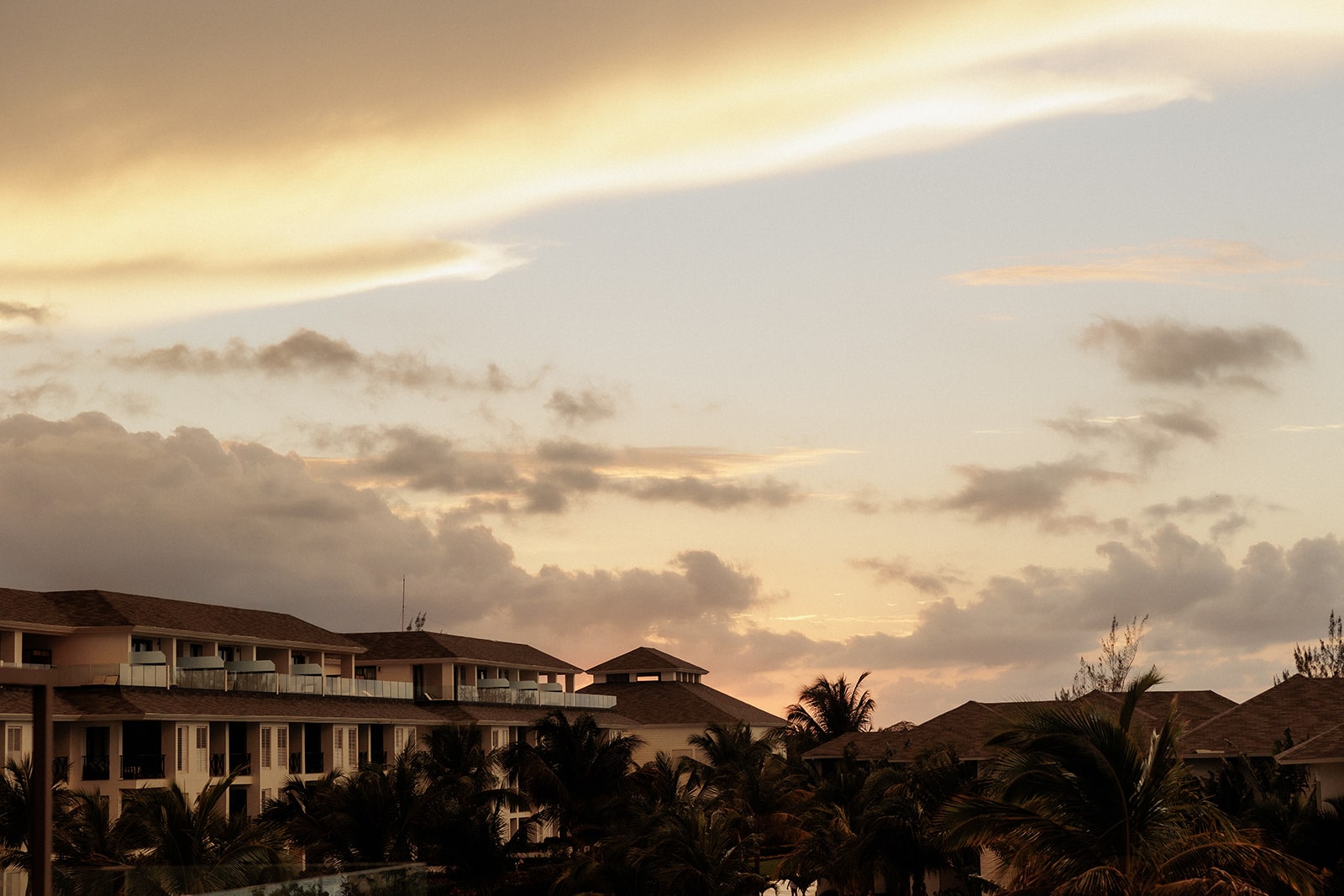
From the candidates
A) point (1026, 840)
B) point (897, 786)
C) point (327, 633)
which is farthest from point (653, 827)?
point (327, 633)

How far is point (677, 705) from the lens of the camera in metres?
96.3

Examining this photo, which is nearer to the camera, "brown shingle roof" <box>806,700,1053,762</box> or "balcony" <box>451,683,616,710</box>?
"brown shingle roof" <box>806,700,1053,762</box>

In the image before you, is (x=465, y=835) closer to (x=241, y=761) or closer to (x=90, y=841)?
(x=90, y=841)

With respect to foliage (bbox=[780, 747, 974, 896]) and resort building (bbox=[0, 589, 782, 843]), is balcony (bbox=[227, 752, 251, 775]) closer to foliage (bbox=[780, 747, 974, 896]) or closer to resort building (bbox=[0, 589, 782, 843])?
resort building (bbox=[0, 589, 782, 843])

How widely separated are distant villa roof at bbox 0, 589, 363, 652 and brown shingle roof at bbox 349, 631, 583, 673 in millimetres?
11107

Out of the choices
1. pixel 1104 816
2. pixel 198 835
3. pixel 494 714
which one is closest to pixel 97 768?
pixel 198 835

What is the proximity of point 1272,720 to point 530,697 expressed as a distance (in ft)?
153

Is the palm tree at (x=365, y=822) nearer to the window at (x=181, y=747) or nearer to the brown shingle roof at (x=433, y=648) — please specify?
the window at (x=181, y=747)

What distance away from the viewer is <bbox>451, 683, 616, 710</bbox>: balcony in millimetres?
79312

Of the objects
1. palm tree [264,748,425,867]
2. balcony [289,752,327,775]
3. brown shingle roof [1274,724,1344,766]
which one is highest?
balcony [289,752,327,775]

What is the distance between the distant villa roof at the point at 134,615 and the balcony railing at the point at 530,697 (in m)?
12.0

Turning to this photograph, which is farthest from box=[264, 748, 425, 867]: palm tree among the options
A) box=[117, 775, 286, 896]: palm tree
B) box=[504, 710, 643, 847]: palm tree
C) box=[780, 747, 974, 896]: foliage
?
box=[504, 710, 643, 847]: palm tree

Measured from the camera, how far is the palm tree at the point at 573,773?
56.9 metres

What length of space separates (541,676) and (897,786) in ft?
189
